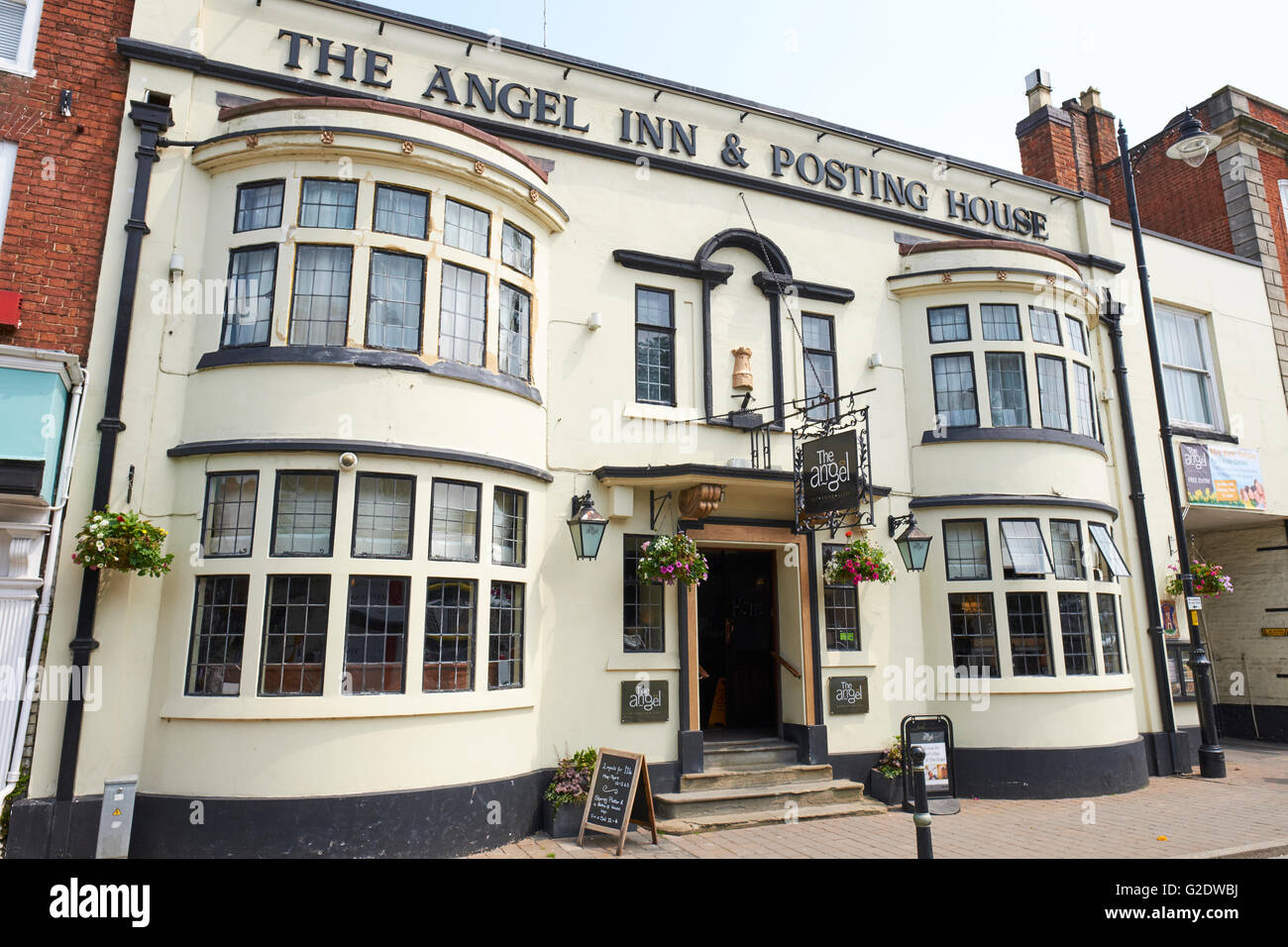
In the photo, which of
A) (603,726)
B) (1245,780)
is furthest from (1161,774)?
(603,726)

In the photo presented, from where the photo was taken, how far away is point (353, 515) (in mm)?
8430

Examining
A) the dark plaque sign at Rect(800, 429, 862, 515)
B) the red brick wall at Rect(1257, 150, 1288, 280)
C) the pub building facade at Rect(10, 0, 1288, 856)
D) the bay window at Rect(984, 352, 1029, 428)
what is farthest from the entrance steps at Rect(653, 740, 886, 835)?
the red brick wall at Rect(1257, 150, 1288, 280)

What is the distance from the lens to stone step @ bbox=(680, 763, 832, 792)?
9984mm

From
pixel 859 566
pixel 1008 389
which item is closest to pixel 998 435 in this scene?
pixel 1008 389

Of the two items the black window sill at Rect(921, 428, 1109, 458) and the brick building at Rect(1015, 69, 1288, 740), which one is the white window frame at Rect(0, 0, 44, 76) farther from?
the brick building at Rect(1015, 69, 1288, 740)

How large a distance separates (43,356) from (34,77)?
11.0 feet

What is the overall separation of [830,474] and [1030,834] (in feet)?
14.6

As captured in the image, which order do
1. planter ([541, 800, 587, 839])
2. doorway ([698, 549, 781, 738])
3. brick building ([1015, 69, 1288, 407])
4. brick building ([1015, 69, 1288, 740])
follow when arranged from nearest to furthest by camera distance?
planter ([541, 800, 587, 839])
doorway ([698, 549, 781, 738])
brick building ([1015, 69, 1288, 740])
brick building ([1015, 69, 1288, 407])

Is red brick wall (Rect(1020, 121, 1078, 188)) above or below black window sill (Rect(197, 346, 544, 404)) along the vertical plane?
above

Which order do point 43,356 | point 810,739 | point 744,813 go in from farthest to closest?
point 810,739
point 744,813
point 43,356

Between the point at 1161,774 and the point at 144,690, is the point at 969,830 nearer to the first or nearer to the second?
the point at 1161,774

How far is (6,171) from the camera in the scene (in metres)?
8.78

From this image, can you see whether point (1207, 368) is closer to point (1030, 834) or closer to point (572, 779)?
point (1030, 834)

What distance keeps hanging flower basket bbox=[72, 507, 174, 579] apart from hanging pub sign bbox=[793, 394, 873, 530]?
6.93 meters
